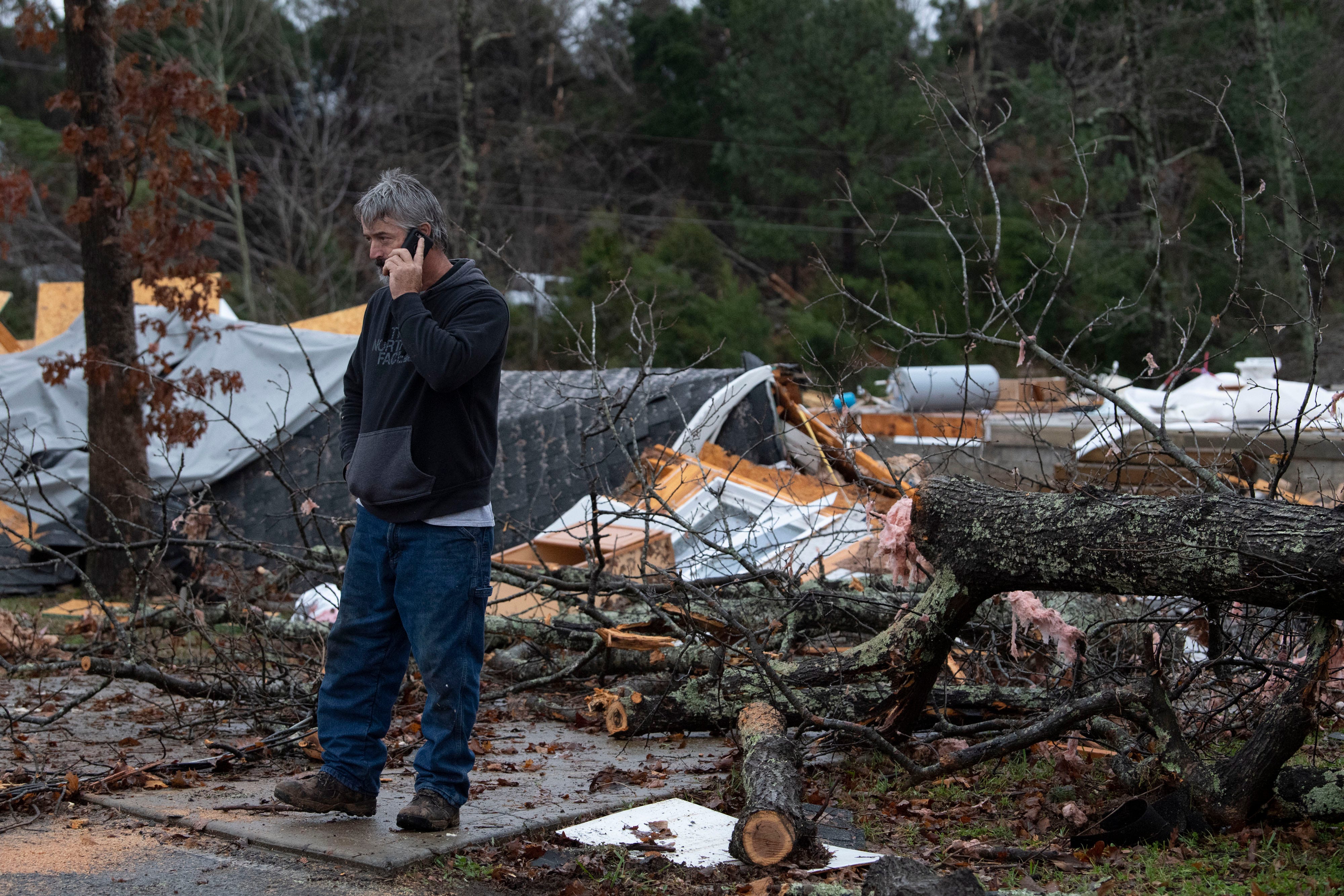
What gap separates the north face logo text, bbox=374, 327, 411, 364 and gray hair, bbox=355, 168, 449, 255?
293mm

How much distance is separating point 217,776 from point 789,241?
2322 cm

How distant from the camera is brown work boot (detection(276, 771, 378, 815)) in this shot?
323 centimetres

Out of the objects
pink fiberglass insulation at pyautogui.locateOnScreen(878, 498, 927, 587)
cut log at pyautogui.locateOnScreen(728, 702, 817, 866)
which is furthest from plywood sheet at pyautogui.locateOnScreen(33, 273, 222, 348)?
cut log at pyautogui.locateOnScreen(728, 702, 817, 866)

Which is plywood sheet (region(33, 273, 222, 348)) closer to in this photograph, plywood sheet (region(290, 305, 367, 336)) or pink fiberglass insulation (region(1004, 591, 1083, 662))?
plywood sheet (region(290, 305, 367, 336))

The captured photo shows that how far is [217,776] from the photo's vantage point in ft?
12.8

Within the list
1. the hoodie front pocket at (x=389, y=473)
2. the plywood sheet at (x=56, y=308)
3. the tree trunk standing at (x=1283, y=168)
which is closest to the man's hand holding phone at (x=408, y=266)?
the hoodie front pocket at (x=389, y=473)

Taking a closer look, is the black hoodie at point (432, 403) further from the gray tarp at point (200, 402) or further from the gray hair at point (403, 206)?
the gray tarp at point (200, 402)

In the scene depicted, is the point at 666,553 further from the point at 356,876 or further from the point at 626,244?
the point at 626,244

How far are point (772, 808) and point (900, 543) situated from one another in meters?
1.08

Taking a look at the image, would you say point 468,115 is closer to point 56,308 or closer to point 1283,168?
point 56,308

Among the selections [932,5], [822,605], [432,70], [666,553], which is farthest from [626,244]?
[822,605]

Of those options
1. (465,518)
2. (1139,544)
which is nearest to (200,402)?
(465,518)

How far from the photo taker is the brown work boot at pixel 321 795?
10.6 feet

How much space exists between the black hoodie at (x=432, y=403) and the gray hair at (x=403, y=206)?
6.0 inches
